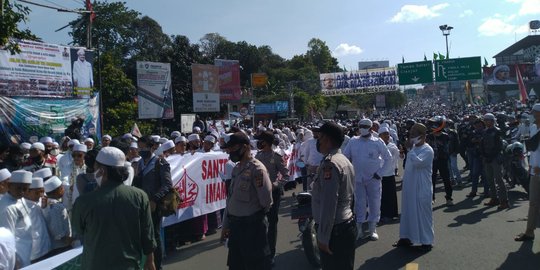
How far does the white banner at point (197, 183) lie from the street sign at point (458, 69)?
28645 mm

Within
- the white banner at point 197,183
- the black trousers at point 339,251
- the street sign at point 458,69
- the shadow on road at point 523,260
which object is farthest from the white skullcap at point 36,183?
the street sign at point 458,69

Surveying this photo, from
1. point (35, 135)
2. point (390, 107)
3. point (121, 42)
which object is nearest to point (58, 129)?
point (35, 135)

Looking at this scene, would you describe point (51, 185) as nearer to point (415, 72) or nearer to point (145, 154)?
point (145, 154)

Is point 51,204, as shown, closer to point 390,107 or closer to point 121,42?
point 121,42

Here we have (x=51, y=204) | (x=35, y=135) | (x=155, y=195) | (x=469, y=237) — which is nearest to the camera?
(x=51, y=204)

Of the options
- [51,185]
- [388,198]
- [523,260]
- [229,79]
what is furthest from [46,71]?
[229,79]

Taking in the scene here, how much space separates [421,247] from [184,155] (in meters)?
4.30

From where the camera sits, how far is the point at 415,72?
34.5 metres

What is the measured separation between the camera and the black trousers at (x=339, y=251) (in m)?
4.12

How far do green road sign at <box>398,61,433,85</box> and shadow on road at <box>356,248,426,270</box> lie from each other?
1160 inches

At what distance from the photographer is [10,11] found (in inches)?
403

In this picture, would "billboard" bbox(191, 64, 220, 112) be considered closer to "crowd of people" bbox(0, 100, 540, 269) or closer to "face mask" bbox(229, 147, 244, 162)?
"crowd of people" bbox(0, 100, 540, 269)

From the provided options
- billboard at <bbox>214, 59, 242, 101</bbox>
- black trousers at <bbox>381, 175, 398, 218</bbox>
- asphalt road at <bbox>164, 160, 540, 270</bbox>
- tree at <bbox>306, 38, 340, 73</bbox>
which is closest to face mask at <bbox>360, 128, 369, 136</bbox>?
black trousers at <bbox>381, 175, 398, 218</bbox>

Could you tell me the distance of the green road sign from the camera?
113ft
